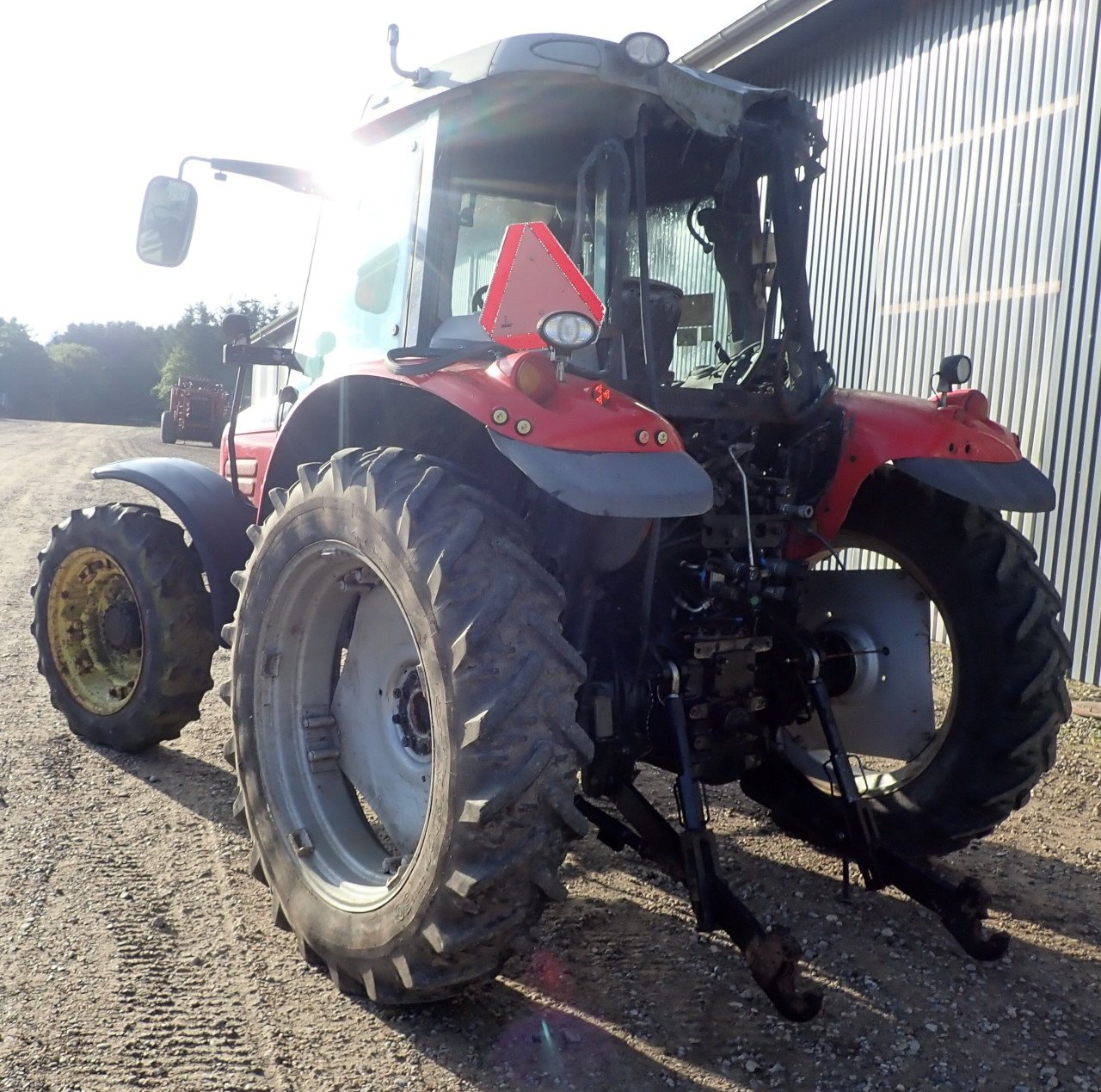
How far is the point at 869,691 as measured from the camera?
3.57m

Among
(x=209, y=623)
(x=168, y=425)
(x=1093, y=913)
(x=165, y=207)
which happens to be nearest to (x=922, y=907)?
(x=1093, y=913)

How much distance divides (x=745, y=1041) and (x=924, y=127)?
21.9ft

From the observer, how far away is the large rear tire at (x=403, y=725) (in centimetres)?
230

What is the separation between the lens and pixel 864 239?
26.0 feet

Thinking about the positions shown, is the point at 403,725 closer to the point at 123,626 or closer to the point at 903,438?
the point at 903,438

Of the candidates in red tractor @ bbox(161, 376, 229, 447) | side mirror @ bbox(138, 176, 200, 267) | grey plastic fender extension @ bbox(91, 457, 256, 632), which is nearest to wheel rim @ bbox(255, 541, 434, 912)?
grey plastic fender extension @ bbox(91, 457, 256, 632)

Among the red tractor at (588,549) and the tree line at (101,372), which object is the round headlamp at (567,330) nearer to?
the red tractor at (588,549)

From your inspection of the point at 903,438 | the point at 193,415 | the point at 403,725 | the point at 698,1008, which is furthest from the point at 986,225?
the point at 193,415

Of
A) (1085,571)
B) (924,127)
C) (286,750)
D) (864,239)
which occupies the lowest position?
(286,750)

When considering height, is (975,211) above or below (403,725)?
above

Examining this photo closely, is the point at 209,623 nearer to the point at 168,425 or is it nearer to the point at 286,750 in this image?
the point at 286,750

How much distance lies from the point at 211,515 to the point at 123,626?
778 millimetres

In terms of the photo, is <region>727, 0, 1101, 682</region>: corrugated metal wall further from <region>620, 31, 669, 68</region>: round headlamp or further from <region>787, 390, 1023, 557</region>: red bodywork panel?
<region>620, 31, 669, 68</region>: round headlamp

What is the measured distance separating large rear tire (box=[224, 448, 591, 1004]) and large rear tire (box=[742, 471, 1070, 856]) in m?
1.51
